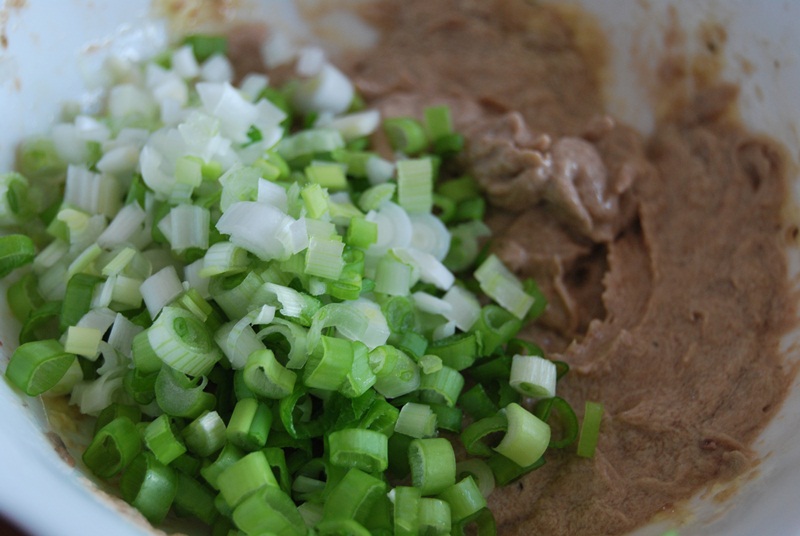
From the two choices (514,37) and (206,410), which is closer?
(206,410)

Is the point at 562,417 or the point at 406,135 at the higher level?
the point at 406,135

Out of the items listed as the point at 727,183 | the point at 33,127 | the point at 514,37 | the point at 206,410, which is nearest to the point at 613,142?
the point at 727,183

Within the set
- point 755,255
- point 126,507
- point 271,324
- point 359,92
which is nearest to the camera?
point 126,507

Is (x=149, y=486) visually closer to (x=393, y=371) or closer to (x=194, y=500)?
(x=194, y=500)

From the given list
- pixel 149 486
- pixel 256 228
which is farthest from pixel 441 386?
pixel 149 486

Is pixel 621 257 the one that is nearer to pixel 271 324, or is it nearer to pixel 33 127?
pixel 271 324

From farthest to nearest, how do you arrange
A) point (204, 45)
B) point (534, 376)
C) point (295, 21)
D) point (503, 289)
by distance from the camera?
1. point (295, 21)
2. point (204, 45)
3. point (503, 289)
4. point (534, 376)
